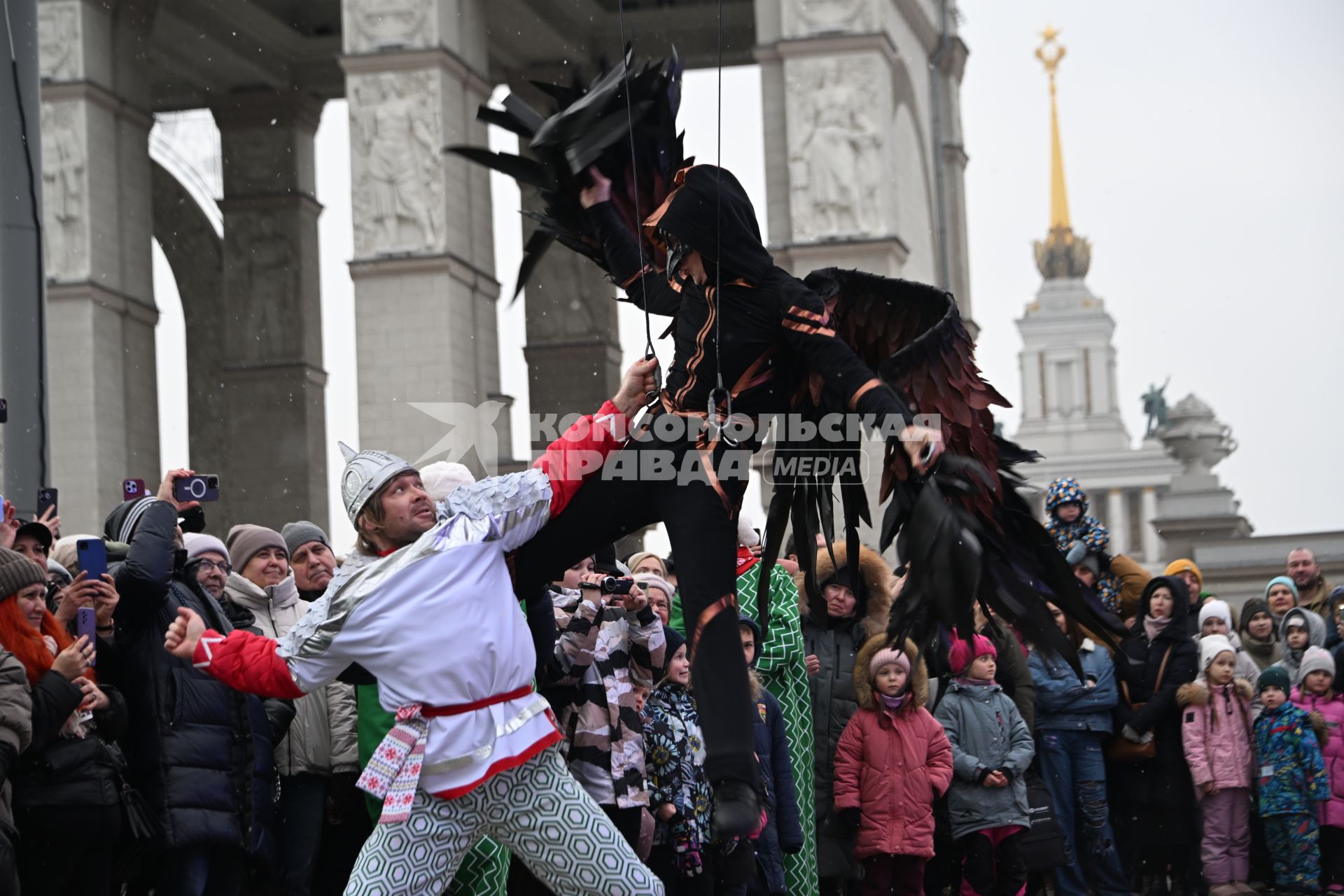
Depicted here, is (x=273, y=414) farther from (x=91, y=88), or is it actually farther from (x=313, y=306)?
(x=91, y=88)

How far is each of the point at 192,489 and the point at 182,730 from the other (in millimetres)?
927

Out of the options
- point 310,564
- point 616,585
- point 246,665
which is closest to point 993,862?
point 616,585

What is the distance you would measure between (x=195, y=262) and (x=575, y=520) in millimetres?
29075

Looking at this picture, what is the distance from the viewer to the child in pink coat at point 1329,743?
11.4 m

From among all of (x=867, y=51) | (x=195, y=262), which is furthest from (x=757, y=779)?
(x=195, y=262)

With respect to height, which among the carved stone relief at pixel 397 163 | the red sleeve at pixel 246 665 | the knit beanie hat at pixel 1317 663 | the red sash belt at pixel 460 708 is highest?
the carved stone relief at pixel 397 163

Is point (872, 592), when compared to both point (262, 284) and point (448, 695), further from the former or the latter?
point (262, 284)

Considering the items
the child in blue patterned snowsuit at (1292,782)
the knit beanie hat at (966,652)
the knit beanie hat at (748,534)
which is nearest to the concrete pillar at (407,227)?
the child in blue patterned snowsuit at (1292,782)

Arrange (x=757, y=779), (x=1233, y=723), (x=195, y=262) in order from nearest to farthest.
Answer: (x=757, y=779) < (x=1233, y=723) < (x=195, y=262)

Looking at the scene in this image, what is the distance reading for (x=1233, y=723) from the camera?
11383mm

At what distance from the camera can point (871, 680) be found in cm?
1002

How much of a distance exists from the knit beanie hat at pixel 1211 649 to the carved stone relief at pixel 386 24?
15945mm

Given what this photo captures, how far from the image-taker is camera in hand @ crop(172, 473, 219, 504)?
8.01m

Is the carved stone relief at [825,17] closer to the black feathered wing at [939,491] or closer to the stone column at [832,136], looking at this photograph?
the stone column at [832,136]
